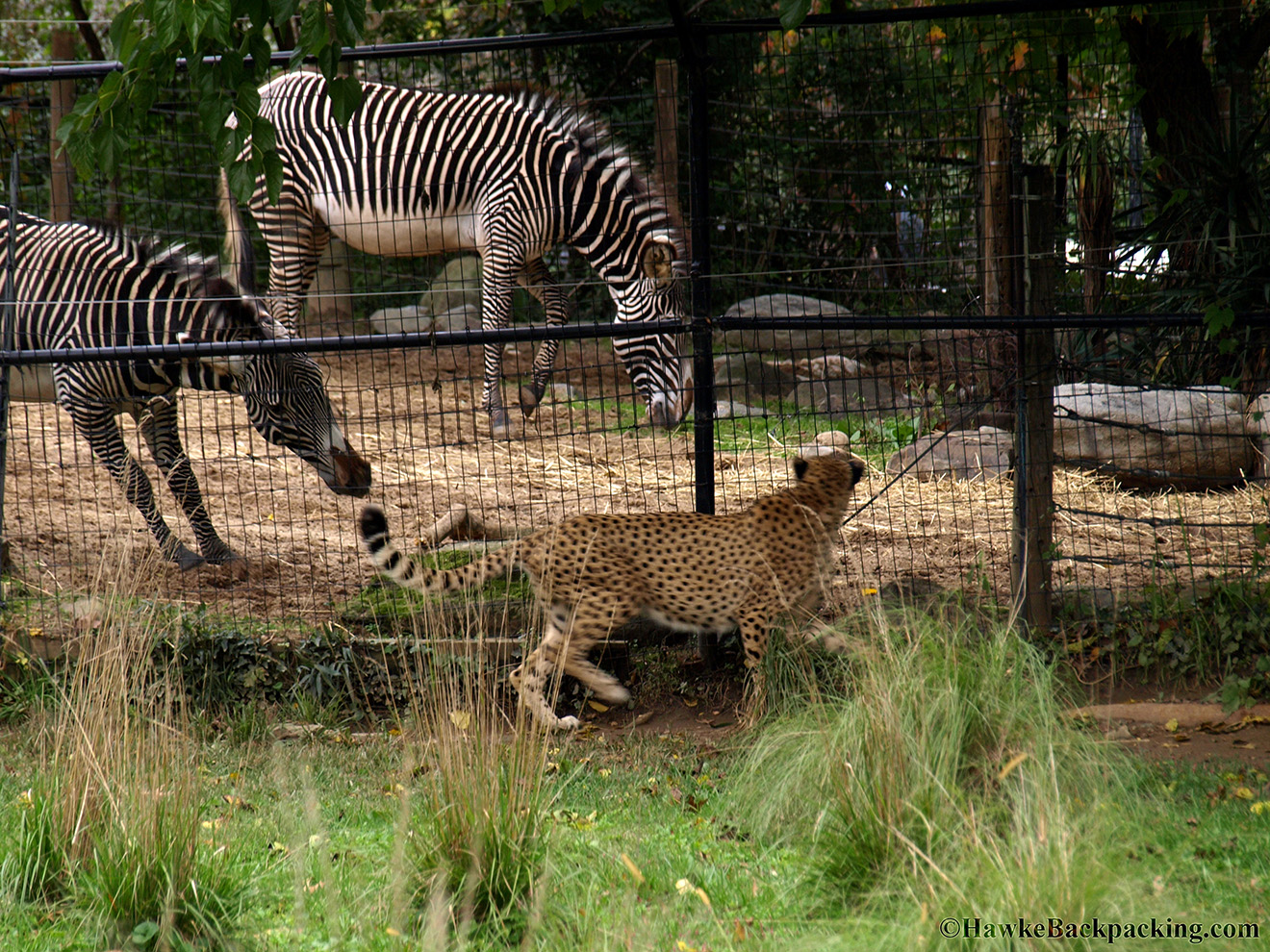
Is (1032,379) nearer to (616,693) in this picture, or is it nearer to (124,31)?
(616,693)

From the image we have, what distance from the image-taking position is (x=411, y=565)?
5.20 meters

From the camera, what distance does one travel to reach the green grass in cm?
294

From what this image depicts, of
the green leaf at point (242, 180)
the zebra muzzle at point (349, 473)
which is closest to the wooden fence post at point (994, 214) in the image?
the green leaf at point (242, 180)

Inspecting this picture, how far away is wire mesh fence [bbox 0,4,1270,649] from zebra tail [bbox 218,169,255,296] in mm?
280

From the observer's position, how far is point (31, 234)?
710 centimetres

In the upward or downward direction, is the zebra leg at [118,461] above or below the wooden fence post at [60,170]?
below

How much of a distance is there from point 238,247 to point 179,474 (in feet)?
4.92

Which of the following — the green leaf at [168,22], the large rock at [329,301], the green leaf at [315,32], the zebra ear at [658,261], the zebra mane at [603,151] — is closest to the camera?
the green leaf at [168,22]

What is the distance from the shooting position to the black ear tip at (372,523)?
Answer: 5020mm

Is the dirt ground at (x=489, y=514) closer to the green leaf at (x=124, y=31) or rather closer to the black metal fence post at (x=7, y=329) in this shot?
the black metal fence post at (x=7, y=329)

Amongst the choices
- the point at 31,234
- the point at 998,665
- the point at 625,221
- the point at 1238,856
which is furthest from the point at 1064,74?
the point at 31,234

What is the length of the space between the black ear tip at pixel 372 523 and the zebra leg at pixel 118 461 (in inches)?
77.0

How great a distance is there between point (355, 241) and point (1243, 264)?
567 centimetres

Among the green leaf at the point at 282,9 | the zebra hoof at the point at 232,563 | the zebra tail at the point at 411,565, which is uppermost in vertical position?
the green leaf at the point at 282,9
